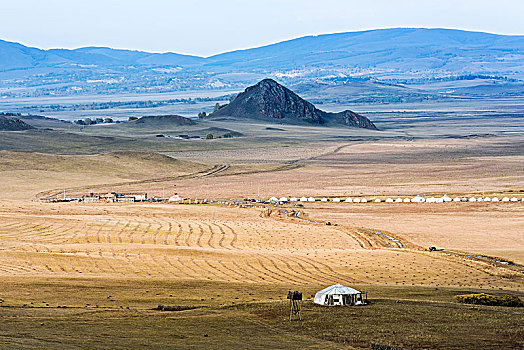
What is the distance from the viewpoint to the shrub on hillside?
3312 centimetres

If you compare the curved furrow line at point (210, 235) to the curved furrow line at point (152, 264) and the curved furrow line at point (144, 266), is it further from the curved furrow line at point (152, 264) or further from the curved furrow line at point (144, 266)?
the curved furrow line at point (144, 266)

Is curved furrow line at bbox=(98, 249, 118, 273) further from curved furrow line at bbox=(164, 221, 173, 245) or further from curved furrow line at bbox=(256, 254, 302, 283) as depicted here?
curved furrow line at bbox=(256, 254, 302, 283)

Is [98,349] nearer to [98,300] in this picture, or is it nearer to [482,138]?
[98,300]

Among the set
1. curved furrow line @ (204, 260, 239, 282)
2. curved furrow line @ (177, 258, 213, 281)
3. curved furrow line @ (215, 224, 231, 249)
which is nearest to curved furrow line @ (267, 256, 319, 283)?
curved furrow line @ (204, 260, 239, 282)

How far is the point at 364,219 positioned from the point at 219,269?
101 ft

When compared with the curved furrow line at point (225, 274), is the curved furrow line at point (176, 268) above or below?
above

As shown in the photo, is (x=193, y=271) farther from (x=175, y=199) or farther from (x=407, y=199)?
(x=407, y=199)

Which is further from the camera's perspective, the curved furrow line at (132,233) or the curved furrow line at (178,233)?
the curved furrow line at (132,233)

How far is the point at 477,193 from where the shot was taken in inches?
3430

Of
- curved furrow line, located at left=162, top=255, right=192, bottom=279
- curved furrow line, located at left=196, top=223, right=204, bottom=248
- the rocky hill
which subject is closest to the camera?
curved furrow line, located at left=162, top=255, right=192, bottom=279

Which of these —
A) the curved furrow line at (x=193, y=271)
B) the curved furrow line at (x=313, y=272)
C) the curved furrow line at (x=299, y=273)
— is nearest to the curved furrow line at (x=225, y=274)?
the curved furrow line at (x=193, y=271)

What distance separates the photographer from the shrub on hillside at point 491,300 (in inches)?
1304

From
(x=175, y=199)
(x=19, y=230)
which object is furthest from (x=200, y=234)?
(x=175, y=199)

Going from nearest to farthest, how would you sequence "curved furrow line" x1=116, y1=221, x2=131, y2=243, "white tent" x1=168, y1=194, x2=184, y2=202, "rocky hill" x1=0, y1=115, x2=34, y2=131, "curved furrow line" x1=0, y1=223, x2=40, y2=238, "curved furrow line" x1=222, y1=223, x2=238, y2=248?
"curved furrow line" x1=0, y1=223, x2=40, y2=238 < "curved furrow line" x1=222, y1=223, x2=238, y2=248 < "curved furrow line" x1=116, y1=221, x2=131, y2=243 < "white tent" x1=168, y1=194, x2=184, y2=202 < "rocky hill" x1=0, y1=115, x2=34, y2=131
